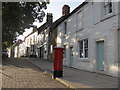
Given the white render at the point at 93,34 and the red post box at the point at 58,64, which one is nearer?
the red post box at the point at 58,64

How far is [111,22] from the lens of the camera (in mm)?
9414

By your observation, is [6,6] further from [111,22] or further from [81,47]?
[111,22]

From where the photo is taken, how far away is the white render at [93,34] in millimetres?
9070

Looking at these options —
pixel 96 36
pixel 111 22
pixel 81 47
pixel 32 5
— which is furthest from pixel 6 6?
pixel 111 22

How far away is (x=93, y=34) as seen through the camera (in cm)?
1150

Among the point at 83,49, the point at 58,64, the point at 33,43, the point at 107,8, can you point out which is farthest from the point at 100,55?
the point at 33,43

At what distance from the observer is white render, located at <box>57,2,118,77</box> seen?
9.07 meters

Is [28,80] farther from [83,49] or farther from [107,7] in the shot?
[107,7]

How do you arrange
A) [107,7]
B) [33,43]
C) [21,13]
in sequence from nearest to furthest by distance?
1. [107,7]
2. [21,13]
3. [33,43]

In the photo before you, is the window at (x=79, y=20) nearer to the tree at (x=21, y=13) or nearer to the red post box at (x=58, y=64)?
the tree at (x=21, y=13)

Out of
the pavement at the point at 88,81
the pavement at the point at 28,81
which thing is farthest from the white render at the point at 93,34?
the pavement at the point at 28,81

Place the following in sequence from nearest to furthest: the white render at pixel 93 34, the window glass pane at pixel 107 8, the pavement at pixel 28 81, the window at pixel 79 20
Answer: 1. the pavement at pixel 28 81
2. the white render at pixel 93 34
3. the window glass pane at pixel 107 8
4. the window at pixel 79 20

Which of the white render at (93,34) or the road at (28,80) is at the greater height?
the white render at (93,34)

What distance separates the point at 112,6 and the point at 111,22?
1033mm
